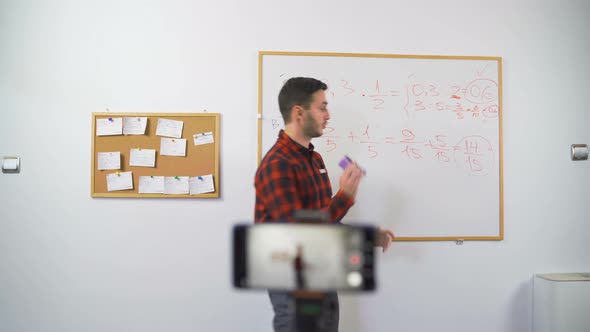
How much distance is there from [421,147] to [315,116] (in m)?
0.77

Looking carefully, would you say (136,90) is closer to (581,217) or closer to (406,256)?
(406,256)

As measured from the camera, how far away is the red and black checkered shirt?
123cm

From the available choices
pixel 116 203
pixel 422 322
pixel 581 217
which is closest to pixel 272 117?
pixel 116 203

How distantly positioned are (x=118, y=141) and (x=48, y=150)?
1.25 ft

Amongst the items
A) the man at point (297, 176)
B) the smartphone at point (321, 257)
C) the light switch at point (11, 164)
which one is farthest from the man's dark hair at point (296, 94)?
the light switch at point (11, 164)

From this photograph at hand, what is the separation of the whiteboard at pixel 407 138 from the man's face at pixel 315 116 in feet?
1.45

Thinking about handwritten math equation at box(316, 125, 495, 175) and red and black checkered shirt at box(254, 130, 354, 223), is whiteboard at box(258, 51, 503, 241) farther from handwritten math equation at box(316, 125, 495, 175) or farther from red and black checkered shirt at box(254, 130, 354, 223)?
red and black checkered shirt at box(254, 130, 354, 223)

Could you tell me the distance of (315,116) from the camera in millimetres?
1500

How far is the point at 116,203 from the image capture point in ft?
6.39

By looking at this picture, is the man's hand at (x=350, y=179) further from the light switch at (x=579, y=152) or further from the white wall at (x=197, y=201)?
the light switch at (x=579, y=152)

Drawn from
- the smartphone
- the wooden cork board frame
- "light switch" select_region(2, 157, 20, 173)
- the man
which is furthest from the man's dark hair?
"light switch" select_region(2, 157, 20, 173)

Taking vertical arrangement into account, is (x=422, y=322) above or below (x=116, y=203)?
below

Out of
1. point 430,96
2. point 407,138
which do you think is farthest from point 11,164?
point 430,96

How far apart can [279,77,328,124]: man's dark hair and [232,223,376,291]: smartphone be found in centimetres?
74
